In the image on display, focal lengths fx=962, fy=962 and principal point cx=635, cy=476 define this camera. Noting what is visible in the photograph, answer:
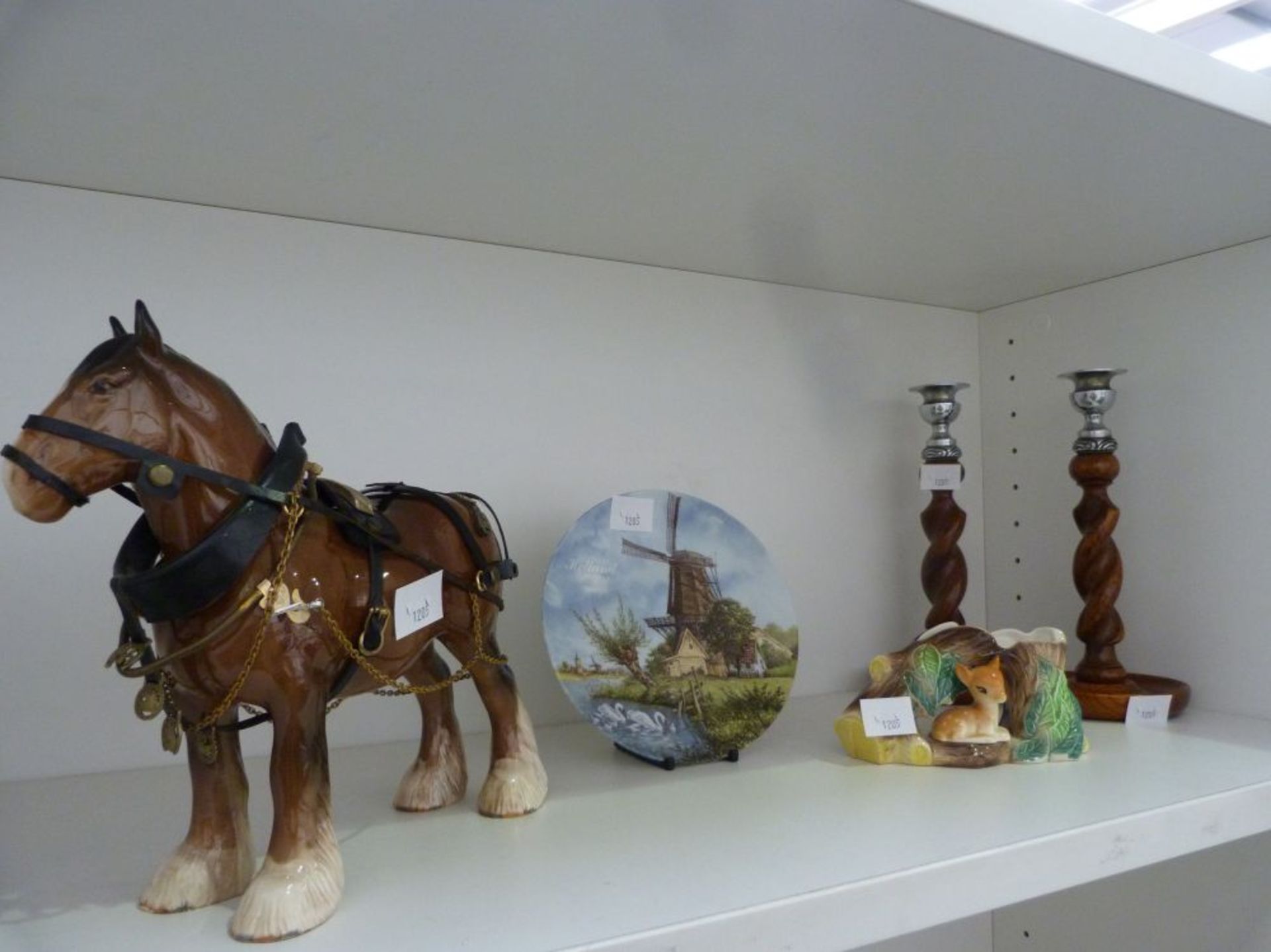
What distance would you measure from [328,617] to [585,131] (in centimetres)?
36

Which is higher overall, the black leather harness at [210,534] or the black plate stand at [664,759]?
the black leather harness at [210,534]

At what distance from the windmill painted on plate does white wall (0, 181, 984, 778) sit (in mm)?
116

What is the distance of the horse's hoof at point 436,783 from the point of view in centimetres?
63

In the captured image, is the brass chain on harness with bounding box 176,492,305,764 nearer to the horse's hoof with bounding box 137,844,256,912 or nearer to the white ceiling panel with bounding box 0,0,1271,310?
the horse's hoof with bounding box 137,844,256,912

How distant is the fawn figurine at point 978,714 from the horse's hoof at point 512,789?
0.31m

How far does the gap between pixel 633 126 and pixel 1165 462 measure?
65 centimetres

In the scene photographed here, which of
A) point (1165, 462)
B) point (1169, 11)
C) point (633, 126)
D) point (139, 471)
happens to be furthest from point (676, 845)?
point (1169, 11)

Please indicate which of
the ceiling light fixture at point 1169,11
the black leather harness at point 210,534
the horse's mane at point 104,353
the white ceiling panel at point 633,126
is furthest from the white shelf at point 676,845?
the ceiling light fixture at point 1169,11

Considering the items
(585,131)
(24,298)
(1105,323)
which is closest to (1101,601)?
(1105,323)

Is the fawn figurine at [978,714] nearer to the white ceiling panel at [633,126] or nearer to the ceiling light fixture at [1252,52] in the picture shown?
the white ceiling panel at [633,126]

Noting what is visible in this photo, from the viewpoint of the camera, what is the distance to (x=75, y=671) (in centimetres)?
69

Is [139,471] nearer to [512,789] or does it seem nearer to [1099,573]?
[512,789]

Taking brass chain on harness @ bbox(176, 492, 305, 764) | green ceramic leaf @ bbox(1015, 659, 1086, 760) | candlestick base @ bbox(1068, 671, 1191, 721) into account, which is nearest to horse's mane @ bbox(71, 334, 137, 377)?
brass chain on harness @ bbox(176, 492, 305, 764)

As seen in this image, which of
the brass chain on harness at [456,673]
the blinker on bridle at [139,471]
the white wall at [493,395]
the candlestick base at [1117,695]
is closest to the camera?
the blinker on bridle at [139,471]
